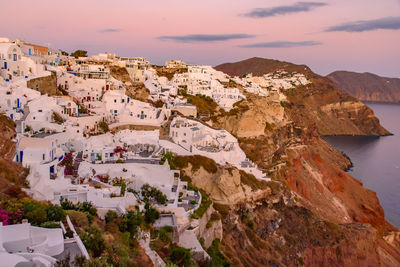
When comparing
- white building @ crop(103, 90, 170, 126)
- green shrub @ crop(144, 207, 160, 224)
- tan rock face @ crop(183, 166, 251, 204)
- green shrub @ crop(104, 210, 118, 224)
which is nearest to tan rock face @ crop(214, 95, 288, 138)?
white building @ crop(103, 90, 170, 126)

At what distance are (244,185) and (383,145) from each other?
283 feet

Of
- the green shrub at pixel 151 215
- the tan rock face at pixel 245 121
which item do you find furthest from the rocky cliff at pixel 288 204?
the green shrub at pixel 151 215

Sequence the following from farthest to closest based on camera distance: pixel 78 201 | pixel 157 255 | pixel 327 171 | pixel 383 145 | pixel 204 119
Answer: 1. pixel 383 145
2. pixel 327 171
3. pixel 204 119
4. pixel 78 201
5. pixel 157 255

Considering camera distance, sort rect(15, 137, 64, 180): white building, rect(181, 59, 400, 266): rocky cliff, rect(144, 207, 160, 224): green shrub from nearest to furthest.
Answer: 1. rect(15, 137, 64, 180): white building
2. rect(144, 207, 160, 224): green shrub
3. rect(181, 59, 400, 266): rocky cliff

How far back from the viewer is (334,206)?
47.7m

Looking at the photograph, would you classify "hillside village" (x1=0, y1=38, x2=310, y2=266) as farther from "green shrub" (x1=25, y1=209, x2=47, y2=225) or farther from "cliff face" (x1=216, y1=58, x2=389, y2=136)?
"cliff face" (x1=216, y1=58, x2=389, y2=136)

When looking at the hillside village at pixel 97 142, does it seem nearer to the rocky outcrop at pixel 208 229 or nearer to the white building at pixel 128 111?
the white building at pixel 128 111

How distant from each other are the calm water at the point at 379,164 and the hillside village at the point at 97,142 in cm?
3066

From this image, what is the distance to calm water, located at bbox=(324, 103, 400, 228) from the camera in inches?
2199

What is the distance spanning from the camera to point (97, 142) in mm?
28141

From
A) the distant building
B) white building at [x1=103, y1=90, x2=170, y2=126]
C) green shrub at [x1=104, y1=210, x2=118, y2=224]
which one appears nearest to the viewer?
green shrub at [x1=104, y1=210, x2=118, y2=224]

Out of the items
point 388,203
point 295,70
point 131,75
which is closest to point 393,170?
point 388,203

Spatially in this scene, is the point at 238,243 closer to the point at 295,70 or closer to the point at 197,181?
the point at 197,181

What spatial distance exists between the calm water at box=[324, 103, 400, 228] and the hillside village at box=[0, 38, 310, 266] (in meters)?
30.7
